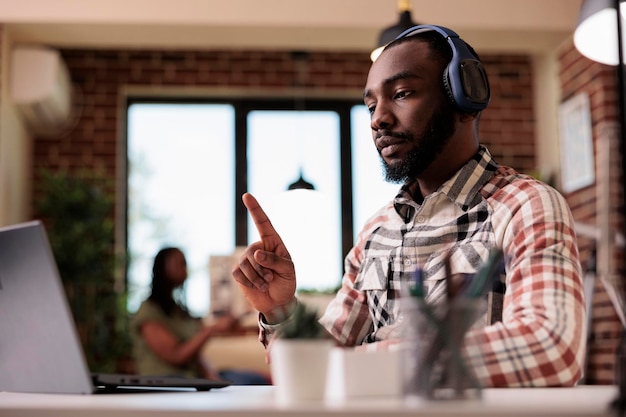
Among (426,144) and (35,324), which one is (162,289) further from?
(35,324)

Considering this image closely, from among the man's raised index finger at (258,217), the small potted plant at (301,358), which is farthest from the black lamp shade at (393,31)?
the small potted plant at (301,358)

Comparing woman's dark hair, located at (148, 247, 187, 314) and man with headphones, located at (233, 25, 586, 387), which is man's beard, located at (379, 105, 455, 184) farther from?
woman's dark hair, located at (148, 247, 187, 314)

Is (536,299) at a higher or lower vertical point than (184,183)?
lower

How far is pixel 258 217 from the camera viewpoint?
1.39m

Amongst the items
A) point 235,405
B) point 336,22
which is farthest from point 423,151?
point 336,22

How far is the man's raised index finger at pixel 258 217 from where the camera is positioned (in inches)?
53.7

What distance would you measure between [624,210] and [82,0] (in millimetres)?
4243

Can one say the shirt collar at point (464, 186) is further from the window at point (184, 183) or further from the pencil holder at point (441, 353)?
the window at point (184, 183)

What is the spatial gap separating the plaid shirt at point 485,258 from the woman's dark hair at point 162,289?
9.05ft

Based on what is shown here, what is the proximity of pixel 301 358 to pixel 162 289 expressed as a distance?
371 cm

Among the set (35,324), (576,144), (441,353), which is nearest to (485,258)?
(441,353)

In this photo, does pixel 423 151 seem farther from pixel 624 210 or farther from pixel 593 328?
pixel 593 328

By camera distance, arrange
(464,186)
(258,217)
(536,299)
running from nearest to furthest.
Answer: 1. (536,299)
2. (258,217)
3. (464,186)

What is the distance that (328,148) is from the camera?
20.0 ft
